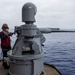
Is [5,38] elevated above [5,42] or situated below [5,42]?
above

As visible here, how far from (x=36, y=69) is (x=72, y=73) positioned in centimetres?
551

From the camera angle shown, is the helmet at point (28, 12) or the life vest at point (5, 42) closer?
the helmet at point (28, 12)

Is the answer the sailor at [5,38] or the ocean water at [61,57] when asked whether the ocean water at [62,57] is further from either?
the sailor at [5,38]

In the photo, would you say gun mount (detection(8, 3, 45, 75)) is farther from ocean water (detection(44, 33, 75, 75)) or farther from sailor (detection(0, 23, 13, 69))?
ocean water (detection(44, 33, 75, 75))

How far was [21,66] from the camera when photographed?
6.73 metres

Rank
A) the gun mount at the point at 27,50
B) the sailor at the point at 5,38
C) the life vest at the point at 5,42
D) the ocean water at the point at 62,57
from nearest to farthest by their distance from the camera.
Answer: the gun mount at the point at 27,50 → the sailor at the point at 5,38 → the life vest at the point at 5,42 → the ocean water at the point at 62,57

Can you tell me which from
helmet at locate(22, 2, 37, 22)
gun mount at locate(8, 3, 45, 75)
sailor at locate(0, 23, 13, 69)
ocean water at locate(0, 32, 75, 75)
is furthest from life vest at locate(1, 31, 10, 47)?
ocean water at locate(0, 32, 75, 75)

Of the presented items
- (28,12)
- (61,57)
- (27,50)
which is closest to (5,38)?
(27,50)

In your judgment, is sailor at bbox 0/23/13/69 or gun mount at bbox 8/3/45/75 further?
sailor at bbox 0/23/13/69

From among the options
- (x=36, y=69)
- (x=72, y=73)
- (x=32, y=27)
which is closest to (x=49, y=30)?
(x=32, y=27)

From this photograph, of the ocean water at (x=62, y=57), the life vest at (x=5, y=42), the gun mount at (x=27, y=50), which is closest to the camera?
the gun mount at (x=27, y=50)

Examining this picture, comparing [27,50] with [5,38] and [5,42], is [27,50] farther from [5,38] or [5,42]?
[5,42]

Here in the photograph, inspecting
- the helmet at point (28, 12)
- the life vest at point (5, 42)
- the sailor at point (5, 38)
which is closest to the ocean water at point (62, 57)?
the sailor at point (5, 38)

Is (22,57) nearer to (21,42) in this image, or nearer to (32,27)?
(21,42)
